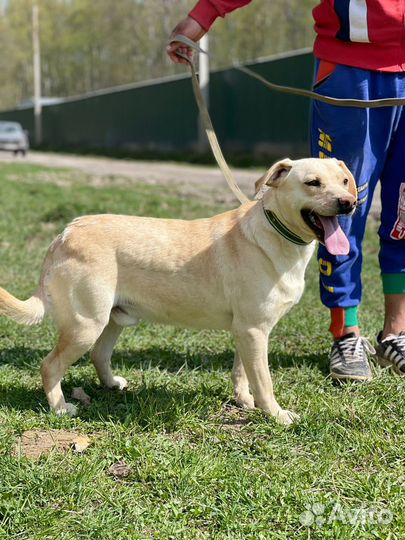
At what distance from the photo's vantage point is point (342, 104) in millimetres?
3113

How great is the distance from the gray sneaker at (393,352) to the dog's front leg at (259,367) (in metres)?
0.83

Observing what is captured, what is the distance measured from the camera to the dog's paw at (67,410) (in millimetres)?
2863

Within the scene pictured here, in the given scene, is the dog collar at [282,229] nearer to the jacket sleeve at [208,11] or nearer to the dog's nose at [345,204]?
the dog's nose at [345,204]

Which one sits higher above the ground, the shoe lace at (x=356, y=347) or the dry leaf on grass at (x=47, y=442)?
the shoe lace at (x=356, y=347)

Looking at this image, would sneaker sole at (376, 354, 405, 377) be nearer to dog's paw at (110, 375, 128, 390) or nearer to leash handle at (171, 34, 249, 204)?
leash handle at (171, 34, 249, 204)

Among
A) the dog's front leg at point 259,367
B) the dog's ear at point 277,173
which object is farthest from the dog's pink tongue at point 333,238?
the dog's front leg at point 259,367

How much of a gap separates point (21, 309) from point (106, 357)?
542 mm

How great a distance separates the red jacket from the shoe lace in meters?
1.40

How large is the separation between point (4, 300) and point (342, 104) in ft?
5.97

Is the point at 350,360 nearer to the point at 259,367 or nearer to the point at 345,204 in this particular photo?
the point at 259,367

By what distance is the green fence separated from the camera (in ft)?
59.2

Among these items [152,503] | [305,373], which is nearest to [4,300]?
[152,503]

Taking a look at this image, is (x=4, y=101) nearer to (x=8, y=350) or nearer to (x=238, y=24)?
(x=238, y=24)

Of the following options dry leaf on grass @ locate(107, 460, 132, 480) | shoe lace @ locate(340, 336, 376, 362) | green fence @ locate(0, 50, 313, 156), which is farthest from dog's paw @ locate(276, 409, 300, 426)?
green fence @ locate(0, 50, 313, 156)
